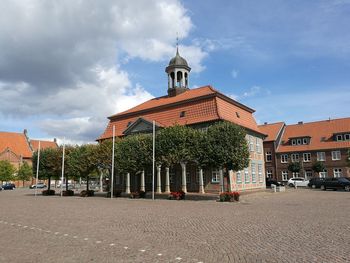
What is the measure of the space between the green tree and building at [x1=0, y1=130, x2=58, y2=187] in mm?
43613

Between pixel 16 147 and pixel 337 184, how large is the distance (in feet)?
261

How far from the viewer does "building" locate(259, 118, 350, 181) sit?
55.4 meters

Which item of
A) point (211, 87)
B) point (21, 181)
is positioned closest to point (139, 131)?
point (211, 87)

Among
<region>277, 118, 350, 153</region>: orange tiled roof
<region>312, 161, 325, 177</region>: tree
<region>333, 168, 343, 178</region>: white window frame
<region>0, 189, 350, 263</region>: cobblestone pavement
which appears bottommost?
<region>0, 189, 350, 263</region>: cobblestone pavement

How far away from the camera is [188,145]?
1190 inches

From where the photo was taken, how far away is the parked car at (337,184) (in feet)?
131

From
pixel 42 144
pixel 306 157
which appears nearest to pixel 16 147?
pixel 42 144

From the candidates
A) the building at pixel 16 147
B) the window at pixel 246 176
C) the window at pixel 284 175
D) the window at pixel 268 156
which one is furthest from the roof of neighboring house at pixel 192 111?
the building at pixel 16 147

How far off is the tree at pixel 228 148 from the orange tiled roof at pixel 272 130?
35826 mm

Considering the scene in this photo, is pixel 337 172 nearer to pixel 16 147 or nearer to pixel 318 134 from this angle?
pixel 318 134

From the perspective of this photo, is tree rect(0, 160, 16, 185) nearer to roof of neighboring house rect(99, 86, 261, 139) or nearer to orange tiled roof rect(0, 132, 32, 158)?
orange tiled roof rect(0, 132, 32, 158)

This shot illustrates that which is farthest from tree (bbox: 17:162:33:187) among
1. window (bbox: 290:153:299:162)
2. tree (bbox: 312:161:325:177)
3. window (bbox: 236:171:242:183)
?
tree (bbox: 312:161:325:177)

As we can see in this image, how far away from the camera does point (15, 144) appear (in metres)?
89.6

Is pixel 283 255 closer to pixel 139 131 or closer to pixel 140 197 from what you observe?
pixel 140 197
